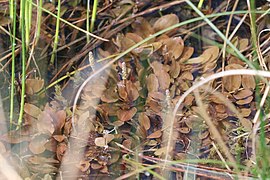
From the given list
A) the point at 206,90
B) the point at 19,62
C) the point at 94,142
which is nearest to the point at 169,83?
the point at 206,90

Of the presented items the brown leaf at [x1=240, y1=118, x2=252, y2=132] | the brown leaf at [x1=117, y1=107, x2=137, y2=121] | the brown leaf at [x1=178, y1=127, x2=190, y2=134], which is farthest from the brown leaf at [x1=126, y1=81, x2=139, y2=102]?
the brown leaf at [x1=240, y1=118, x2=252, y2=132]

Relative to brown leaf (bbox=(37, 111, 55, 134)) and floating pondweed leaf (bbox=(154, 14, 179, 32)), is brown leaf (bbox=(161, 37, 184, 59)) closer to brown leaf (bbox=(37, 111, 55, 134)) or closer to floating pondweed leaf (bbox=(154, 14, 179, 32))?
floating pondweed leaf (bbox=(154, 14, 179, 32))

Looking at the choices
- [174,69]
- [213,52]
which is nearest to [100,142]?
[174,69]

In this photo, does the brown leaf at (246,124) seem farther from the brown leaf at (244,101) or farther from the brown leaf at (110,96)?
the brown leaf at (110,96)

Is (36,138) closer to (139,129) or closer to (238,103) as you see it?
(139,129)

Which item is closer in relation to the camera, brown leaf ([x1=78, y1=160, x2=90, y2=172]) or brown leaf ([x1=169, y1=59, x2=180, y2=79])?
brown leaf ([x1=78, y1=160, x2=90, y2=172])

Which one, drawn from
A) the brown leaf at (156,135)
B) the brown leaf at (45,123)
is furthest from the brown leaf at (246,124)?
the brown leaf at (45,123)

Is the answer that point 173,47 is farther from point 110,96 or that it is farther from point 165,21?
point 110,96
